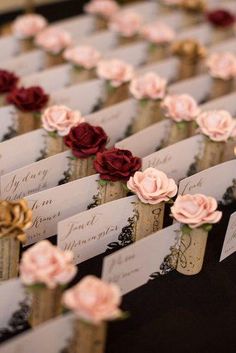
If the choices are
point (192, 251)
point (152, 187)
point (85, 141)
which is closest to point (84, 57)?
point (85, 141)

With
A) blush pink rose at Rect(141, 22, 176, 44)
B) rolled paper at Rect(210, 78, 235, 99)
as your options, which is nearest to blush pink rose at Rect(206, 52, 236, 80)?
rolled paper at Rect(210, 78, 235, 99)

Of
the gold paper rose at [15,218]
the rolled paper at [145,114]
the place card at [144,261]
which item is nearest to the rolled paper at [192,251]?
the place card at [144,261]

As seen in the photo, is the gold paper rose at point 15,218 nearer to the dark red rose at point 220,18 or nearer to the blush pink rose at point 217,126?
the blush pink rose at point 217,126

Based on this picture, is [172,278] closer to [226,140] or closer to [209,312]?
[209,312]

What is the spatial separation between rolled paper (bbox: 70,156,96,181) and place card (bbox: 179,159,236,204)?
0.25 metres

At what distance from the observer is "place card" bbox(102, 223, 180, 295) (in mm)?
1408

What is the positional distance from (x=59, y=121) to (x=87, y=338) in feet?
2.30

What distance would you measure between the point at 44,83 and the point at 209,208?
935mm

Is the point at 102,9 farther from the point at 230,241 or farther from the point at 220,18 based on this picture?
the point at 230,241

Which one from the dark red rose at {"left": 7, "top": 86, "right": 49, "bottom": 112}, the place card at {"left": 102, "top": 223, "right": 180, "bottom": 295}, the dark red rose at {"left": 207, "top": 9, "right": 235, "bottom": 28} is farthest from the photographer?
the dark red rose at {"left": 207, "top": 9, "right": 235, "bottom": 28}

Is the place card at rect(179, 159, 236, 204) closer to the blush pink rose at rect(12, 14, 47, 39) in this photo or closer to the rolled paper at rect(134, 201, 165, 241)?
the rolled paper at rect(134, 201, 165, 241)

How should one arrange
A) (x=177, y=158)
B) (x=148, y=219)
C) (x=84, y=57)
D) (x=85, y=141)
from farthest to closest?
1. (x=84, y=57)
2. (x=177, y=158)
3. (x=85, y=141)
4. (x=148, y=219)

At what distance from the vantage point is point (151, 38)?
2.50 metres

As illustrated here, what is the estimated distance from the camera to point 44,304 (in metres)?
1.31
